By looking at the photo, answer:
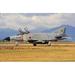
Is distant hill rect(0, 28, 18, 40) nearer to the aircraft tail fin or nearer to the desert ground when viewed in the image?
the desert ground

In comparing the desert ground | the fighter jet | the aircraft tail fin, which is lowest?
the desert ground

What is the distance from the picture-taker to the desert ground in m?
2.73

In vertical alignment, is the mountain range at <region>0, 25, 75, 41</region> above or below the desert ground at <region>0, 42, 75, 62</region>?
above

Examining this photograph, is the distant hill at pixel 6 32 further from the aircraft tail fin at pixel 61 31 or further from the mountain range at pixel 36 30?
the aircraft tail fin at pixel 61 31

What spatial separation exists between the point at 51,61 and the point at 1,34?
66 cm

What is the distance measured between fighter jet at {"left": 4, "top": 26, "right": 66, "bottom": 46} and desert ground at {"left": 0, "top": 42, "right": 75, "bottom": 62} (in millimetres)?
59

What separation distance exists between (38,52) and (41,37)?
18 centimetres

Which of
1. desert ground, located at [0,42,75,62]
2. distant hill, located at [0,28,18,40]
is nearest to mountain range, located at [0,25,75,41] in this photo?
distant hill, located at [0,28,18,40]

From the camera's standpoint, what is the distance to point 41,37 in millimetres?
2754

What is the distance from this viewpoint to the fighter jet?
2.74 m

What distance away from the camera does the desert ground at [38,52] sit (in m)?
2.73

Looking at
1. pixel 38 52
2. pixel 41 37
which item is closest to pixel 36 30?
pixel 41 37
